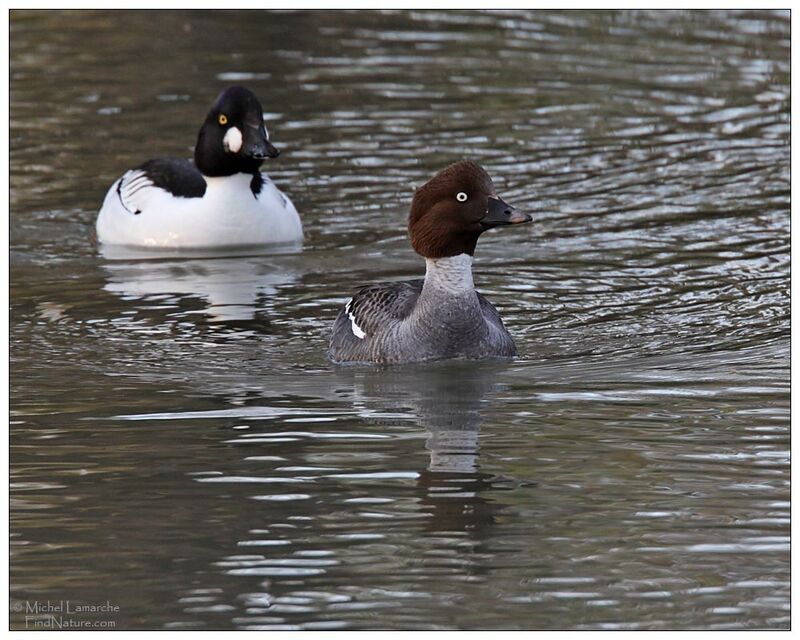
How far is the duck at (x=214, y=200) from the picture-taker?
15750 millimetres

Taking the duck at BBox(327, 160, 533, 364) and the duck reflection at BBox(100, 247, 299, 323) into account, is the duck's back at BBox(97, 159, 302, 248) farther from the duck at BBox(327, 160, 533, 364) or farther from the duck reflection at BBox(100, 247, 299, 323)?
the duck at BBox(327, 160, 533, 364)

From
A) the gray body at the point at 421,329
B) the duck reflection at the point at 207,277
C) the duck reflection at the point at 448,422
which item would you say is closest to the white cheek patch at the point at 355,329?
the gray body at the point at 421,329

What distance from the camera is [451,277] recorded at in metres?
11.5

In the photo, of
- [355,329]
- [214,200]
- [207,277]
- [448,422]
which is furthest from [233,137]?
[448,422]

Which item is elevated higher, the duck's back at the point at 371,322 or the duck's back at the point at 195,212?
the duck's back at the point at 195,212

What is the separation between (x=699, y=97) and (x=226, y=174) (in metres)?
6.73

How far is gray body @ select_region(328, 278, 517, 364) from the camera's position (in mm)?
11516

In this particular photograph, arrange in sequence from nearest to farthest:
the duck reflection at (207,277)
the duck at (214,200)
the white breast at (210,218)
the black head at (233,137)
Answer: the duck reflection at (207,277) → the black head at (233,137) → the duck at (214,200) → the white breast at (210,218)

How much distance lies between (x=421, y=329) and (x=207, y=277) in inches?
152

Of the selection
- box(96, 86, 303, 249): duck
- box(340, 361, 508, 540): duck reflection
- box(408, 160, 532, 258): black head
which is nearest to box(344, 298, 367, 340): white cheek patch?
box(340, 361, 508, 540): duck reflection

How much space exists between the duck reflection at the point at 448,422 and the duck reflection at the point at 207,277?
2165 millimetres

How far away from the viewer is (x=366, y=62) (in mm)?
22672

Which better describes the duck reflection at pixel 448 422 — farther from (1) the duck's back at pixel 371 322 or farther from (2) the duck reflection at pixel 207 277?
(2) the duck reflection at pixel 207 277

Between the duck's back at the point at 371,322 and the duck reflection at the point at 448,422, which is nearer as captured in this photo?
the duck reflection at the point at 448,422
